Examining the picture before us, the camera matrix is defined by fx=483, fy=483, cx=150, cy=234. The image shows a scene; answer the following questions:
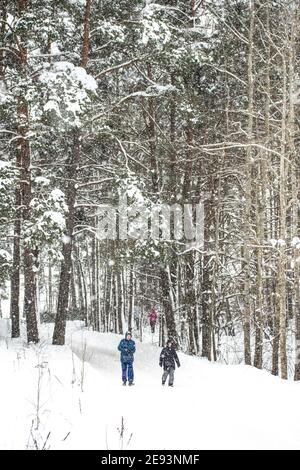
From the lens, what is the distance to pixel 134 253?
44.5 ft

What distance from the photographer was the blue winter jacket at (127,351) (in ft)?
38.7

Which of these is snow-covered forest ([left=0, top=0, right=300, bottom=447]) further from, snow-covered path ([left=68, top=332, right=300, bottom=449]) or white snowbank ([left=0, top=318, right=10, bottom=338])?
white snowbank ([left=0, top=318, right=10, bottom=338])

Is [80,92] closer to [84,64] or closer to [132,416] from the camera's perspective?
[84,64]

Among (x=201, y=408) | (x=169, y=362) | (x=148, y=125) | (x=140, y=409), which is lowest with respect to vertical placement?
(x=201, y=408)

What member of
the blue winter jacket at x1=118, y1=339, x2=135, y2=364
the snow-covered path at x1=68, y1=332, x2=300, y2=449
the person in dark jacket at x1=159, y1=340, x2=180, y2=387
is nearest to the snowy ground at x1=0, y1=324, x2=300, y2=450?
the snow-covered path at x1=68, y1=332, x2=300, y2=449

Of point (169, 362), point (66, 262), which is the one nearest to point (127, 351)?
point (169, 362)

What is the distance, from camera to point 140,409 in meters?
8.58

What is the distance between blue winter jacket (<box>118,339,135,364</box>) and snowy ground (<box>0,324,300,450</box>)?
2.09ft

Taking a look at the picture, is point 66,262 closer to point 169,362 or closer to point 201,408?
point 169,362

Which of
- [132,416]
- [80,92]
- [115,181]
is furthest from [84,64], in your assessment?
[132,416]

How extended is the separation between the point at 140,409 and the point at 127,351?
3504mm

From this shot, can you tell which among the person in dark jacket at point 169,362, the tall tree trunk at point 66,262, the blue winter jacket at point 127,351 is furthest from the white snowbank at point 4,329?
the person in dark jacket at point 169,362

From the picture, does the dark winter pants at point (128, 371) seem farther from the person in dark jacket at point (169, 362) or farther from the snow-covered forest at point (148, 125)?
the snow-covered forest at point (148, 125)
